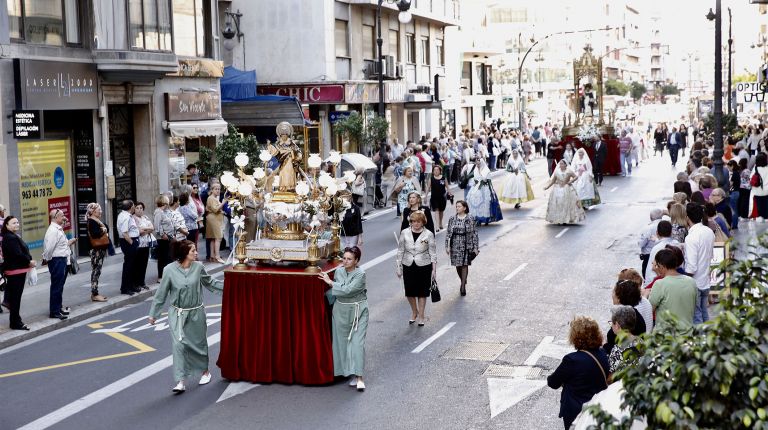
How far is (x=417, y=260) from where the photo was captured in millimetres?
14742

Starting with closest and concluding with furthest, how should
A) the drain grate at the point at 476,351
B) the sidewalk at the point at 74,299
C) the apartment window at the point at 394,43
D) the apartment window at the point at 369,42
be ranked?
1. the drain grate at the point at 476,351
2. the sidewalk at the point at 74,299
3. the apartment window at the point at 369,42
4. the apartment window at the point at 394,43

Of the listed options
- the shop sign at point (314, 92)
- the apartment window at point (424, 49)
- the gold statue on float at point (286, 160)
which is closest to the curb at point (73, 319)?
the gold statue on float at point (286, 160)

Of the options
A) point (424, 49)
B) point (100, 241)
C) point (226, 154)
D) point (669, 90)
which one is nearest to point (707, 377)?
point (100, 241)

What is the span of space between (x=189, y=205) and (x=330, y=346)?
9380 mm

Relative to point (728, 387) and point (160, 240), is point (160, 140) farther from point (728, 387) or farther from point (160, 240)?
point (728, 387)

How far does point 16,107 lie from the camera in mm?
20531

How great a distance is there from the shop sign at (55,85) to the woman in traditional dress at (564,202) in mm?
10693

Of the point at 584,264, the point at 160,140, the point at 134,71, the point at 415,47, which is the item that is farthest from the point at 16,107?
the point at 415,47

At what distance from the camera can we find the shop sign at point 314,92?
38.3 metres

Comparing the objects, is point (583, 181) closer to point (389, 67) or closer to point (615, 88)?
point (389, 67)

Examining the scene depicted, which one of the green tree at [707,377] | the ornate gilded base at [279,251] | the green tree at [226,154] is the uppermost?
the green tree at [226,154]

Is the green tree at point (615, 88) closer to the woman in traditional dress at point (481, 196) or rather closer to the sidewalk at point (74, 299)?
the woman in traditional dress at point (481, 196)

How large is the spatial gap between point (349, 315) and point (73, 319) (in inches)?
241

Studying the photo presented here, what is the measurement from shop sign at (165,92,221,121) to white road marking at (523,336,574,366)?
14.8 meters
